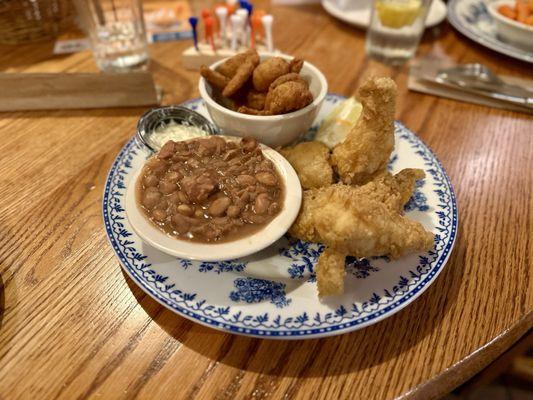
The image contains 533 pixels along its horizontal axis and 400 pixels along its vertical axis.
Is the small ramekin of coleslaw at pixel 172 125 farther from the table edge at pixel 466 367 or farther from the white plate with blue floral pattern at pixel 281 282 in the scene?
the table edge at pixel 466 367

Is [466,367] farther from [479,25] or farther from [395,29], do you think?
[479,25]

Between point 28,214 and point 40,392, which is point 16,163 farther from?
point 40,392

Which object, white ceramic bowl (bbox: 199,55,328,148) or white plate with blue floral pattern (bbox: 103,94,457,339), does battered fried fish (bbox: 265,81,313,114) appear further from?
white plate with blue floral pattern (bbox: 103,94,457,339)

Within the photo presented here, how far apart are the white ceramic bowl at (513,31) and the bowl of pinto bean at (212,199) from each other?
2.51 m

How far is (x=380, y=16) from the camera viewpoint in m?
3.17

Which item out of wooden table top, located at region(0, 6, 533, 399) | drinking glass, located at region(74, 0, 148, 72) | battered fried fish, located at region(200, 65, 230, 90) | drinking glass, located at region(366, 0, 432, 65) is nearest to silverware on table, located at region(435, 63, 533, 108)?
wooden table top, located at region(0, 6, 533, 399)

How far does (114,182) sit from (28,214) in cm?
46

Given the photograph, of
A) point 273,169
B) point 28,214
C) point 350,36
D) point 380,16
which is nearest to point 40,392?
point 28,214

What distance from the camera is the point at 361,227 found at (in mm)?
1546

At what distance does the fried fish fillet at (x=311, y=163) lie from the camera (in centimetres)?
202

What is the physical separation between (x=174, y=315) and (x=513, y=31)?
132 inches

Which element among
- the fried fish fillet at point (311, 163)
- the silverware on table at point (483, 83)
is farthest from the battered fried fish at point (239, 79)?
the silverware on table at point (483, 83)

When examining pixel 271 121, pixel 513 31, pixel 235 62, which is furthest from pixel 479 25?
pixel 271 121

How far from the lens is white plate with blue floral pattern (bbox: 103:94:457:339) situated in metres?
1.47
